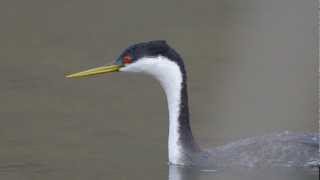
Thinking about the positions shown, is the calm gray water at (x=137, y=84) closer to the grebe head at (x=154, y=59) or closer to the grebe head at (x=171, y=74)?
the grebe head at (x=171, y=74)

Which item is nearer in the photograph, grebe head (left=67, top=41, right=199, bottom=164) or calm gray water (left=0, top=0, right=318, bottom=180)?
grebe head (left=67, top=41, right=199, bottom=164)

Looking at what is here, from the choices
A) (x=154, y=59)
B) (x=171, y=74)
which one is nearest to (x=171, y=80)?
(x=171, y=74)

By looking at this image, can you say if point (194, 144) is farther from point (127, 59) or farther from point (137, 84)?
point (137, 84)

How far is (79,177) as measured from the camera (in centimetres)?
1302

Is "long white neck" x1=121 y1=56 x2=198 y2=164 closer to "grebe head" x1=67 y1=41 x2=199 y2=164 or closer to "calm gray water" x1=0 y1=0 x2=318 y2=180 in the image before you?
"grebe head" x1=67 y1=41 x2=199 y2=164

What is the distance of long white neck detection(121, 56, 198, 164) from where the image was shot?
43.5 feet

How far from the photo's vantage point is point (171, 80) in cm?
1331

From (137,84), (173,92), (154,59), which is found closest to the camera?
(154,59)

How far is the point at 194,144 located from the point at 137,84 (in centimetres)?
277

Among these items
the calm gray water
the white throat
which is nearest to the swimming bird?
the white throat

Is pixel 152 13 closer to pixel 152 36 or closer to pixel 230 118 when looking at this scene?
pixel 152 36

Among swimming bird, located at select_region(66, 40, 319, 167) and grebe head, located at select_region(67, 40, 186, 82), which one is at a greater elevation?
grebe head, located at select_region(67, 40, 186, 82)

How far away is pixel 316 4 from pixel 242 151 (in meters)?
6.37

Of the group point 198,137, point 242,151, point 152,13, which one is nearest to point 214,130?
point 198,137
